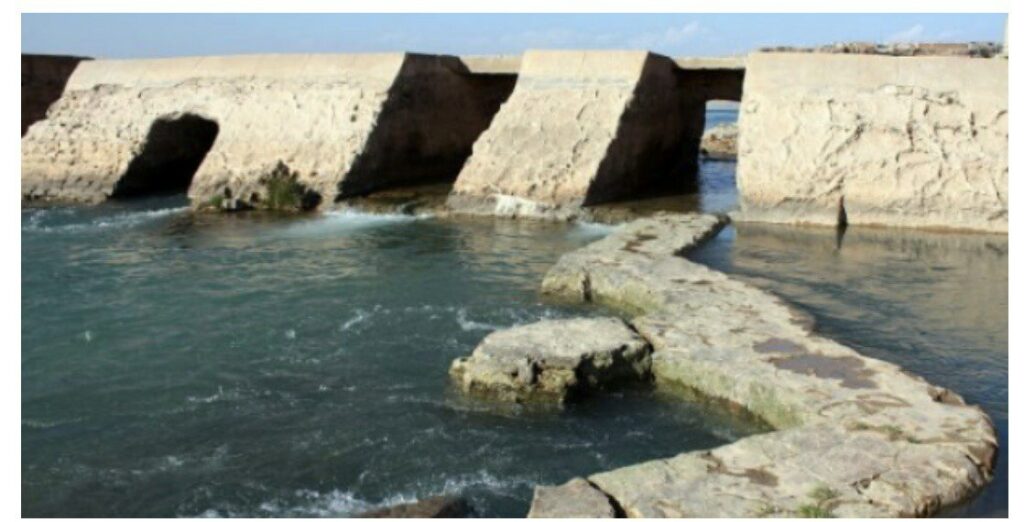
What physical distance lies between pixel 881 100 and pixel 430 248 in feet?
18.0

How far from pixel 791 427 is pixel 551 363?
1461mm

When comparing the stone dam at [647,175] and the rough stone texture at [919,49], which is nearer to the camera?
the stone dam at [647,175]

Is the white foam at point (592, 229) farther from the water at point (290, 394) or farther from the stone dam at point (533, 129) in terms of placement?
the water at point (290, 394)

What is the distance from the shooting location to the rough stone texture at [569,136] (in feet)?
41.1

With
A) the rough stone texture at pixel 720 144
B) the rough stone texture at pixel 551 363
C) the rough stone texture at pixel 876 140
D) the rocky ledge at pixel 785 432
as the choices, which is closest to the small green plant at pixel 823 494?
the rocky ledge at pixel 785 432

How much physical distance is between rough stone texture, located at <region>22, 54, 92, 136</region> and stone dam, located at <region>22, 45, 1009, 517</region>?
0.04 meters

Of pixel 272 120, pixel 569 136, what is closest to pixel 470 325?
pixel 569 136

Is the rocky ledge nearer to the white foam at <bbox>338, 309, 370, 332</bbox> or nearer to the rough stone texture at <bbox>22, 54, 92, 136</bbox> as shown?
the white foam at <bbox>338, 309, 370, 332</bbox>

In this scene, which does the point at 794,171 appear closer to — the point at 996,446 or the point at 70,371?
the point at 996,446

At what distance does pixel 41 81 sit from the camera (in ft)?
58.5

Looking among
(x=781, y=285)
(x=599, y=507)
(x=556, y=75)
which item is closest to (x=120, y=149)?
(x=556, y=75)

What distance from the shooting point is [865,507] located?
4.08 metres

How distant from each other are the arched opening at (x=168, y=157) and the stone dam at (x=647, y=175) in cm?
5

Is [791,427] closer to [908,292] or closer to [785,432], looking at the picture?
[785,432]
